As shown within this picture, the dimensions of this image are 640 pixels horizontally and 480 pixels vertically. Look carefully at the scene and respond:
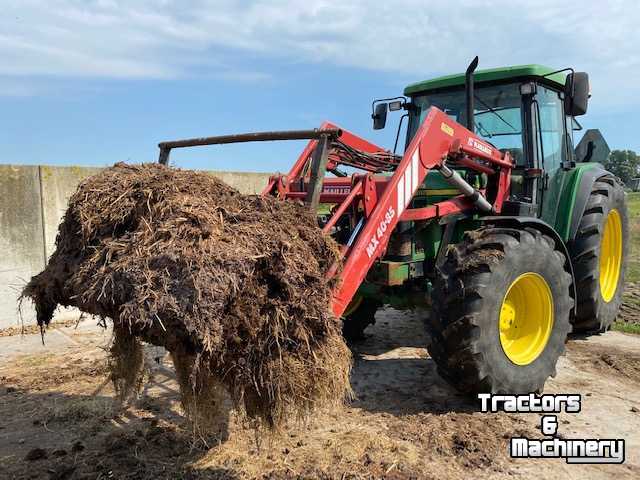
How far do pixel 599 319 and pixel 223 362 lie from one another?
427 centimetres

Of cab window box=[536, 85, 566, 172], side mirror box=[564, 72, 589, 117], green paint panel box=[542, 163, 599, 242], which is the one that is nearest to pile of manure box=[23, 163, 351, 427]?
side mirror box=[564, 72, 589, 117]

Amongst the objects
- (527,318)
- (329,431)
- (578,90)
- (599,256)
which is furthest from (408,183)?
(599,256)

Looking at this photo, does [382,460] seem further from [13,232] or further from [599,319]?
[13,232]

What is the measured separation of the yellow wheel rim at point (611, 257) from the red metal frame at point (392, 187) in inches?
80.5

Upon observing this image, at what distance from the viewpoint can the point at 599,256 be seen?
5426 millimetres

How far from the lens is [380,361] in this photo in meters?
5.06

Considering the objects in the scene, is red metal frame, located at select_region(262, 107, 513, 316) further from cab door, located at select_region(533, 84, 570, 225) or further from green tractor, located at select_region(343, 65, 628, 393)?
cab door, located at select_region(533, 84, 570, 225)

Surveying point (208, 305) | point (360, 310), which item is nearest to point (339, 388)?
point (208, 305)

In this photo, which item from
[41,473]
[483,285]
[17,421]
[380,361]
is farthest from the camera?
[380,361]

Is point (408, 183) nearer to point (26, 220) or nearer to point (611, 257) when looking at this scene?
point (611, 257)

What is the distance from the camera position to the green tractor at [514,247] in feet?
12.1

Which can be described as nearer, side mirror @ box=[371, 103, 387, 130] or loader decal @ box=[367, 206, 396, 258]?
loader decal @ box=[367, 206, 396, 258]

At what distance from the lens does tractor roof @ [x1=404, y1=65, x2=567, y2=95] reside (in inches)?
190

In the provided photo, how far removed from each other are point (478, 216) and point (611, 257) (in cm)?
260
